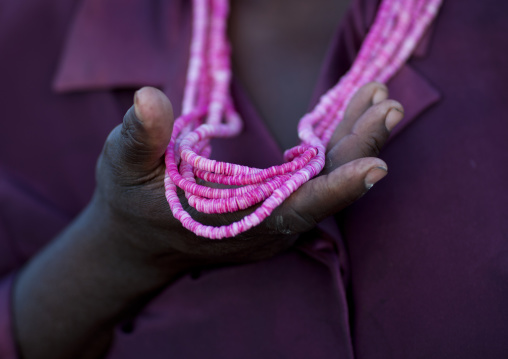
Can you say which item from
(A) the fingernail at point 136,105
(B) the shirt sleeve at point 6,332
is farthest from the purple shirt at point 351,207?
(A) the fingernail at point 136,105

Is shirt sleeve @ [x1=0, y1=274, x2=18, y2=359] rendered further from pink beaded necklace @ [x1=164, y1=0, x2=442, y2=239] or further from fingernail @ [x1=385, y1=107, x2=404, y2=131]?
fingernail @ [x1=385, y1=107, x2=404, y2=131]

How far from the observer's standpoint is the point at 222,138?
788 mm

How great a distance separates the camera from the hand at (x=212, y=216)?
0.48 m

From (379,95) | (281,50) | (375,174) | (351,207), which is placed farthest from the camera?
(281,50)

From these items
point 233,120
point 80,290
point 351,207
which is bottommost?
point 351,207

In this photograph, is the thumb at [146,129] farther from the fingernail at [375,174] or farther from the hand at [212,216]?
the fingernail at [375,174]

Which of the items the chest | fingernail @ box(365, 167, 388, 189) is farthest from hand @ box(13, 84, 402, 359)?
the chest

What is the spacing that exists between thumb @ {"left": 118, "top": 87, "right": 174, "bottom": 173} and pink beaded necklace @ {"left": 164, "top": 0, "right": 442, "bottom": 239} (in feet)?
0.13

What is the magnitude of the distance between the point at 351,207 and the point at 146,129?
38 centimetres

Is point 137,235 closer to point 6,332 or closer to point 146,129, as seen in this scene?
point 146,129

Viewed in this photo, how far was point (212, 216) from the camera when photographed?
54 cm

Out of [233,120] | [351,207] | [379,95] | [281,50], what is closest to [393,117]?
[379,95]

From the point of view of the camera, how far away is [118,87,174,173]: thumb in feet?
1.55

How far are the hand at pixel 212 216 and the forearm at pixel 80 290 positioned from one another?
77 mm
